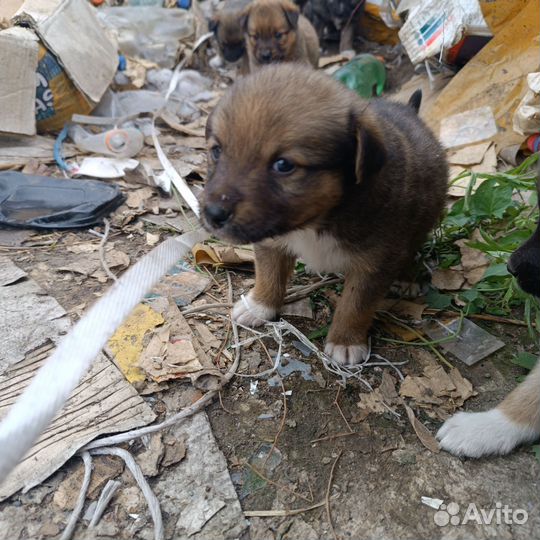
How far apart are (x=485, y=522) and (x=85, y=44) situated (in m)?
5.86

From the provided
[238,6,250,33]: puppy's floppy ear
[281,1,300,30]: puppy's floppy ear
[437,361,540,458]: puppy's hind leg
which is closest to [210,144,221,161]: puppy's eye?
[437,361,540,458]: puppy's hind leg

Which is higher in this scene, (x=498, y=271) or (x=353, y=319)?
(x=498, y=271)

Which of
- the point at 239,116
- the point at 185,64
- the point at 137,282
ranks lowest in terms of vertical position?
the point at 185,64

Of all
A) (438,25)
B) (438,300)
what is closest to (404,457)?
(438,300)

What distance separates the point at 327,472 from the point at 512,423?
0.96 m

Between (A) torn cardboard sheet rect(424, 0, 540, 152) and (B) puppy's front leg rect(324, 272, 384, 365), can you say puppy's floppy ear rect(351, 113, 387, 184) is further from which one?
(A) torn cardboard sheet rect(424, 0, 540, 152)

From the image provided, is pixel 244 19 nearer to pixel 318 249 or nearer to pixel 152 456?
pixel 318 249

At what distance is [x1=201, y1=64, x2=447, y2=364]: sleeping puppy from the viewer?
89.3 inches

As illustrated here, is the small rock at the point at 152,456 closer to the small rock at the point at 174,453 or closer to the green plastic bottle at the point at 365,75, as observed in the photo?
the small rock at the point at 174,453

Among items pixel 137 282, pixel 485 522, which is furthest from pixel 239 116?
pixel 485 522

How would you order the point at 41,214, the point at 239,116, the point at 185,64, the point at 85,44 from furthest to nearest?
the point at 185,64
the point at 85,44
the point at 41,214
the point at 239,116

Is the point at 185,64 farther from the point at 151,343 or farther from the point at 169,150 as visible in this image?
the point at 151,343

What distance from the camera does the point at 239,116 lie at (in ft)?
7.57

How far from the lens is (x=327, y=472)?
2500 millimetres
